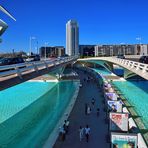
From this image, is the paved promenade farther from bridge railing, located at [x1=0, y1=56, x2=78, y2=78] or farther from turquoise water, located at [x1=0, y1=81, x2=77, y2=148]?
bridge railing, located at [x1=0, y1=56, x2=78, y2=78]

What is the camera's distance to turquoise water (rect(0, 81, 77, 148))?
26208 mm

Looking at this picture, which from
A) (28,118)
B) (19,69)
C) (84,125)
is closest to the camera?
(19,69)

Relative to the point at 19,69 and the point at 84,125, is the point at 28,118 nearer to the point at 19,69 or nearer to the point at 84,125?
the point at 84,125

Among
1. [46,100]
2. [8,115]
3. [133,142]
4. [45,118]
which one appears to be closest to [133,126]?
[133,142]

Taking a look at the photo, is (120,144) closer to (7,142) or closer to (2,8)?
(7,142)

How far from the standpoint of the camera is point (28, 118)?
113 ft

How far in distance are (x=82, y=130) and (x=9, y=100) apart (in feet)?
86.3

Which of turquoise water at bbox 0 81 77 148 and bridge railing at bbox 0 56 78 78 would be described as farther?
turquoise water at bbox 0 81 77 148

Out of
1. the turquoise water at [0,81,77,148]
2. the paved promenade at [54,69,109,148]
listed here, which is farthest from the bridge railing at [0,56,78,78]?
the paved promenade at [54,69,109,148]

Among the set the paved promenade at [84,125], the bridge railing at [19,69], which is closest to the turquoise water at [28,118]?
the paved promenade at [84,125]

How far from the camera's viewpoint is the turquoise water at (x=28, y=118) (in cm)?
2621

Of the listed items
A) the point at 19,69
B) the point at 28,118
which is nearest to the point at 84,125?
the point at 28,118

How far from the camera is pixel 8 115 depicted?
36000 millimetres

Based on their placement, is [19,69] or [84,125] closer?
[19,69]
